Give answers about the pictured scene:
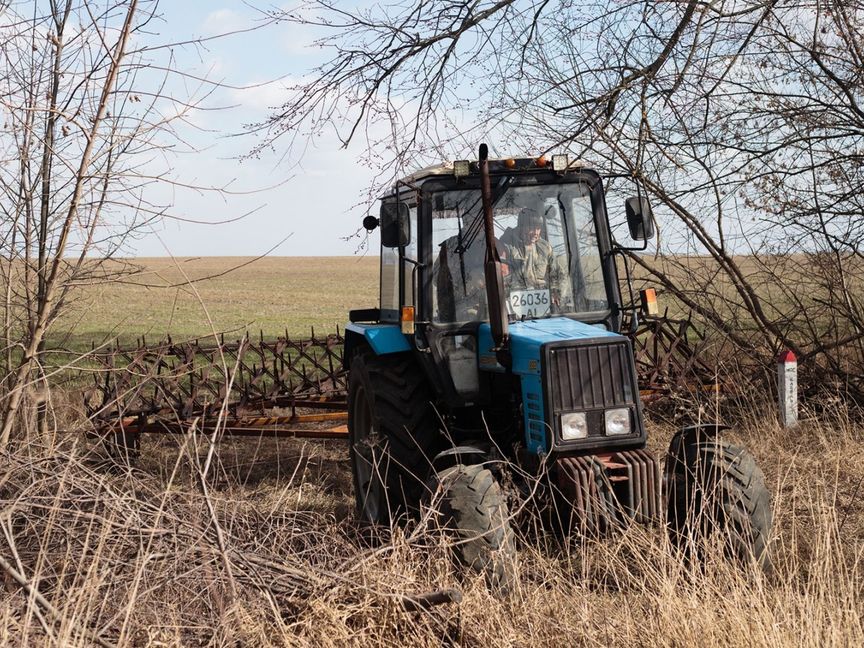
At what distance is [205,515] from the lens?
376cm

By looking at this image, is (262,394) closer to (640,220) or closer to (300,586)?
(640,220)

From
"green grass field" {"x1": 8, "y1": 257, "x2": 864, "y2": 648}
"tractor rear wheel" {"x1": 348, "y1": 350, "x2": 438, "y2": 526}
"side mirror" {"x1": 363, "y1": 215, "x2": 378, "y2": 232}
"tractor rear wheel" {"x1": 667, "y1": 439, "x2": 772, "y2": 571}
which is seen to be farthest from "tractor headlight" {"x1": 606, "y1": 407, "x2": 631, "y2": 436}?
"side mirror" {"x1": 363, "y1": 215, "x2": 378, "y2": 232}

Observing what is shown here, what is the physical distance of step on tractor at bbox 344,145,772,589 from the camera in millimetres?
4547

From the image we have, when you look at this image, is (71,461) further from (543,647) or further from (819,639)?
(819,639)

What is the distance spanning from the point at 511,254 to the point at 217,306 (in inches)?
1010

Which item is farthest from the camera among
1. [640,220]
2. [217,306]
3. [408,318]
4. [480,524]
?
[217,306]

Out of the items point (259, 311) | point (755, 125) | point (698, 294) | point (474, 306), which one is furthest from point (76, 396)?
point (259, 311)

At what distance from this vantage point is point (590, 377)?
15.8 feet

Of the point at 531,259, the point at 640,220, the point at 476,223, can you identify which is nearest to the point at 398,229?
the point at 476,223

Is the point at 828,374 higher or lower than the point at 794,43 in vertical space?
lower

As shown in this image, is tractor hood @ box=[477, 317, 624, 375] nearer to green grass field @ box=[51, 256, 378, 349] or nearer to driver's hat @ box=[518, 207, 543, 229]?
driver's hat @ box=[518, 207, 543, 229]

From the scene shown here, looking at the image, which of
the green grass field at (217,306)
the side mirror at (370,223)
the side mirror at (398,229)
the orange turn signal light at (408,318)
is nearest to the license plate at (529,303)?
the orange turn signal light at (408,318)

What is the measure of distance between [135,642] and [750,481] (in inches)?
108

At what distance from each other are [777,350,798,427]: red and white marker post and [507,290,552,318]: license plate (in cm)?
301
